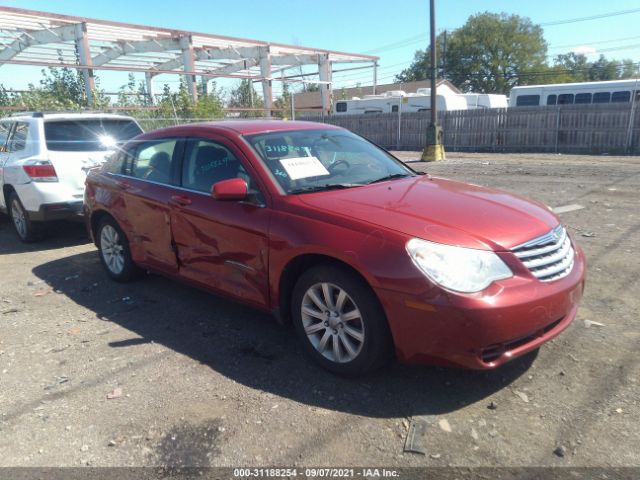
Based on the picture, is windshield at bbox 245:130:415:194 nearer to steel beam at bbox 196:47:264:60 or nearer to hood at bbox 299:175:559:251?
hood at bbox 299:175:559:251

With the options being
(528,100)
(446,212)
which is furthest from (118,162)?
(528,100)

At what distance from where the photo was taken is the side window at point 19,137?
6816mm

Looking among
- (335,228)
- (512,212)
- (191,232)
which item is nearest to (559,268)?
(512,212)

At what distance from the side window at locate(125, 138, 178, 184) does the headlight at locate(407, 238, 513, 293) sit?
100 inches

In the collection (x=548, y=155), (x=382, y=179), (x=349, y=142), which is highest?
(x=349, y=142)

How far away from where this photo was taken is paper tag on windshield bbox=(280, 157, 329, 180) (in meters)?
3.65

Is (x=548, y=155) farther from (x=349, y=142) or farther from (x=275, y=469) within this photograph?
(x=275, y=469)

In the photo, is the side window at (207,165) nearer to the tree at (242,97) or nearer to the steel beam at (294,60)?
the tree at (242,97)

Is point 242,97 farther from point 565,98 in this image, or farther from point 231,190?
point 231,190

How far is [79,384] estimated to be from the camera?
332 cm

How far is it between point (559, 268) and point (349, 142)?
2.15 meters

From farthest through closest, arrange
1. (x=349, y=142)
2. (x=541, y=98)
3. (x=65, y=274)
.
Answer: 1. (x=541, y=98)
2. (x=65, y=274)
3. (x=349, y=142)

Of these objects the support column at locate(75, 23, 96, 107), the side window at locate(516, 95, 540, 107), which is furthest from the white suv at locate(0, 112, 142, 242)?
the side window at locate(516, 95, 540, 107)

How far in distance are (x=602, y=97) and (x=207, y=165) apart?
22.5 m
